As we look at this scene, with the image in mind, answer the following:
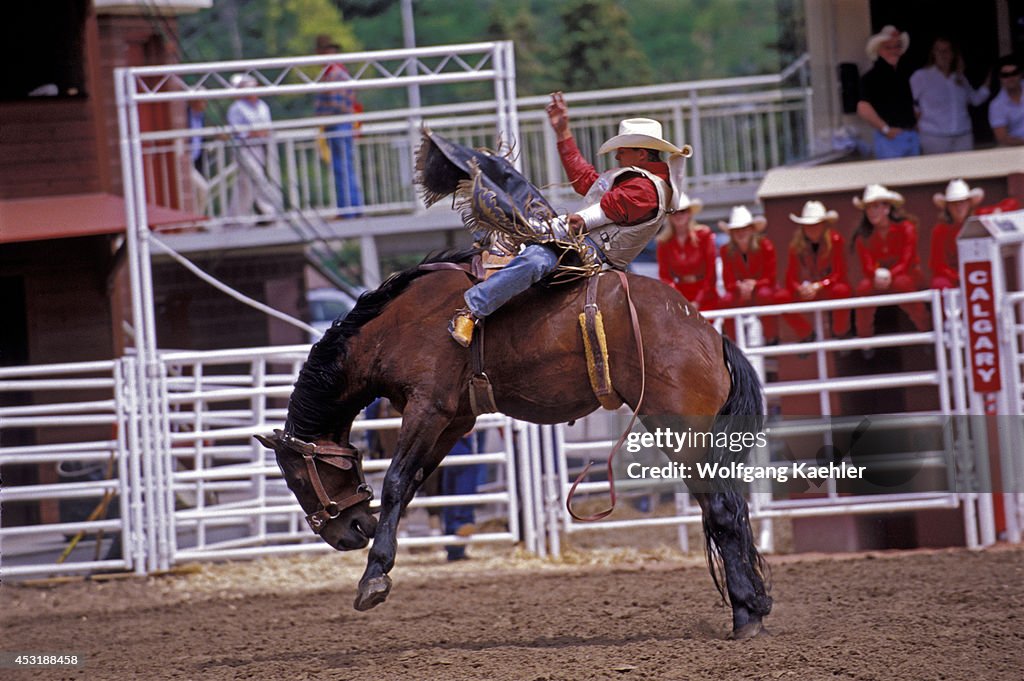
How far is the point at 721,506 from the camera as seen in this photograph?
17.9 ft

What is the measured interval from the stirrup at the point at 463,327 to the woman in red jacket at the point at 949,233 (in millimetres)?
4277

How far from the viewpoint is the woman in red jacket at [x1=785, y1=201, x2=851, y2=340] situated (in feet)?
27.7

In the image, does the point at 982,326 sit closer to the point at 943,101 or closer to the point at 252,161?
the point at 943,101

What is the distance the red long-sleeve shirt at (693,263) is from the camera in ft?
29.1

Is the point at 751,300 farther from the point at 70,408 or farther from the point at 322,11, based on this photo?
the point at 322,11

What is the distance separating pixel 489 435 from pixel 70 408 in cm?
371

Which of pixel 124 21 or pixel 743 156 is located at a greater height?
pixel 124 21

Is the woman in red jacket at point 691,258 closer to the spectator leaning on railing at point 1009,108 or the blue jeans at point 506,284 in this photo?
the spectator leaning on railing at point 1009,108

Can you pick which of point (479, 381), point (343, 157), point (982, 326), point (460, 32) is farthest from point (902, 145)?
point (460, 32)

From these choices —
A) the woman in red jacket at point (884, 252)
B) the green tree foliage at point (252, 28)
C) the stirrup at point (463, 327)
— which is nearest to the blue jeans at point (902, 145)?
the woman in red jacket at point (884, 252)

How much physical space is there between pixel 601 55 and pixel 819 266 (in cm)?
1702

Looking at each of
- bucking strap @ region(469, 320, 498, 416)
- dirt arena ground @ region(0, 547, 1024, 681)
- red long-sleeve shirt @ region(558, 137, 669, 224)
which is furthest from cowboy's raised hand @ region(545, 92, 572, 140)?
dirt arena ground @ region(0, 547, 1024, 681)

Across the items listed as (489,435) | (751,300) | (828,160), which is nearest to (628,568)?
(751,300)

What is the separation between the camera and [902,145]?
422 inches
